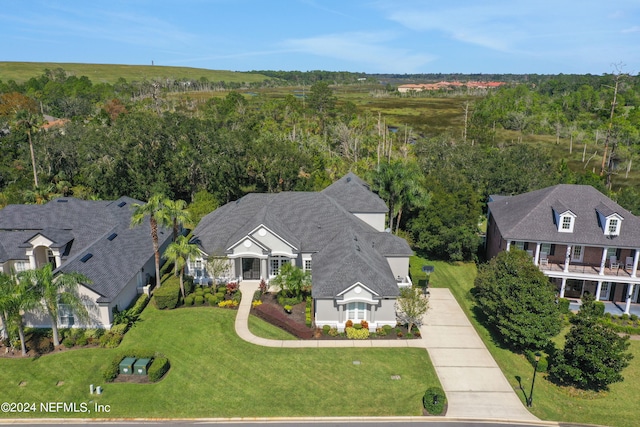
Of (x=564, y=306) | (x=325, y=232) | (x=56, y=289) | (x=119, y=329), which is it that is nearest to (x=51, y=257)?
(x=56, y=289)

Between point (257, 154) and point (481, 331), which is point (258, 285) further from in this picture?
point (257, 154)

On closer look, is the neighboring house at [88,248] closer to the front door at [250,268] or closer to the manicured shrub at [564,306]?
the front door at [250,268]

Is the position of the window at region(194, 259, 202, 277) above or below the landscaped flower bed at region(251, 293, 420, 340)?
above

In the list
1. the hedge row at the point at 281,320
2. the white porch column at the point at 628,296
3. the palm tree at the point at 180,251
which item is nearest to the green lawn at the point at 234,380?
the hedge row at the point at 281,320

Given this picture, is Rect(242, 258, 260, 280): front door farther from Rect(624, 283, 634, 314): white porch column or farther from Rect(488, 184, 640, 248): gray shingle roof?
Rect(624, 283, 634, 314): white porch column

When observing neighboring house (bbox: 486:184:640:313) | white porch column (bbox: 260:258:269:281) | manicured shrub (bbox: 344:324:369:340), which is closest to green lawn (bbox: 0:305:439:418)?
manicured shrub (bbox: 344:324:369:340)

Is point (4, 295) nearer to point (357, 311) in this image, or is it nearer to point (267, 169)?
point (357, 311)

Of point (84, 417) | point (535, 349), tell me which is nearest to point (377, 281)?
point (535, 349)
